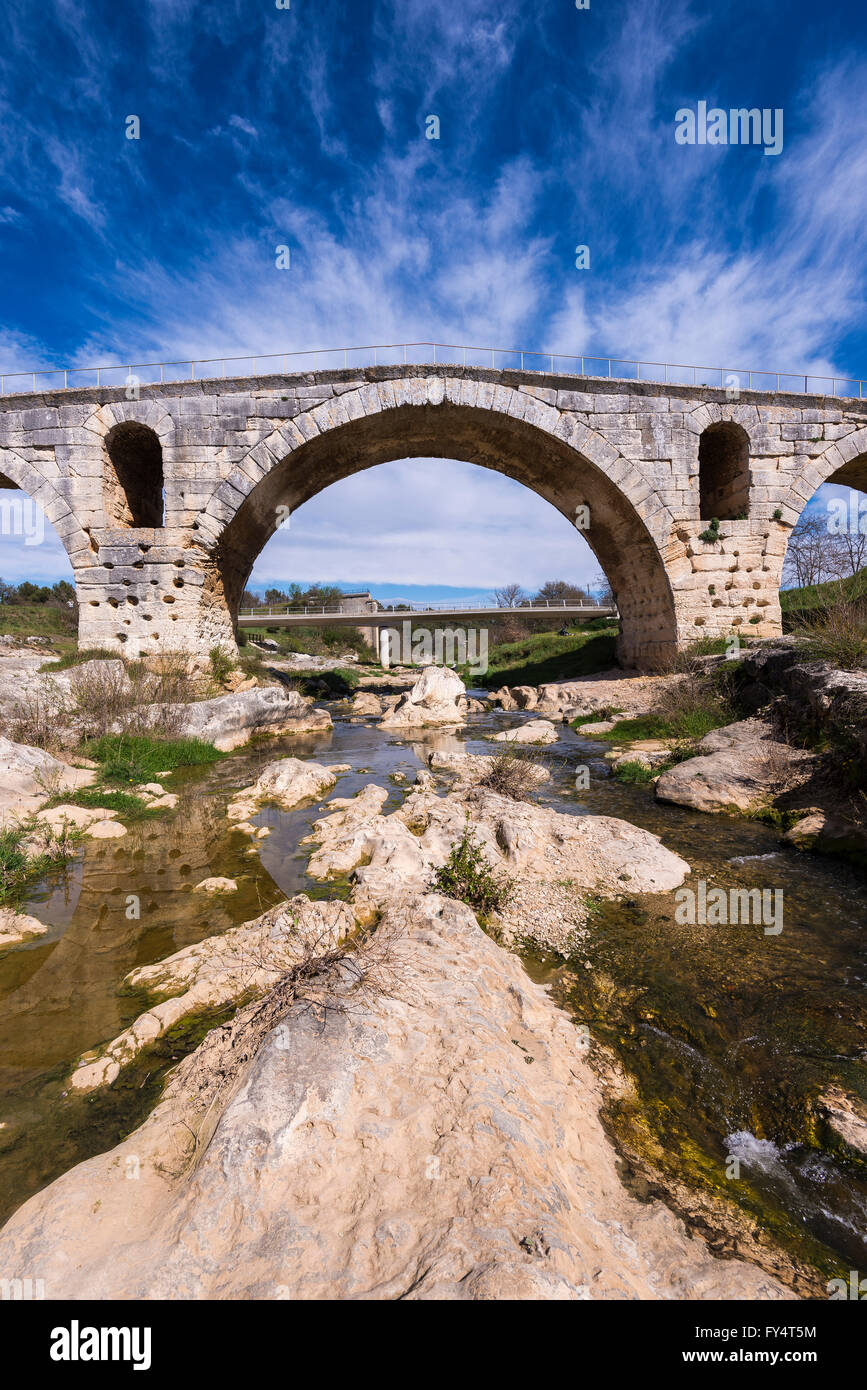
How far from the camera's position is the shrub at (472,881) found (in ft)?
12.0

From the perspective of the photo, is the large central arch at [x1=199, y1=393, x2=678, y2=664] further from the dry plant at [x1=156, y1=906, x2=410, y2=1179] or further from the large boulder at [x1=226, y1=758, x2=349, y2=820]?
the dry plant at [x1=156, y1=906, x2=410, y2=1179]

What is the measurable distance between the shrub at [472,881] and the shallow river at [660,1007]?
1.78 ft

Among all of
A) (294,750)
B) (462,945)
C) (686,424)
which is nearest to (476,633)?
(686,424)

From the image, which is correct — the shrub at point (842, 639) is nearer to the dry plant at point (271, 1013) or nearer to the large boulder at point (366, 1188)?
the large boulder at point (366, 1188)

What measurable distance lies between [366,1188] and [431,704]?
40.6 ft

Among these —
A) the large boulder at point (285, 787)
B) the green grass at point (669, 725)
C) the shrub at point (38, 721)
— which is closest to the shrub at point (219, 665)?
the shrub at point (38, 721)

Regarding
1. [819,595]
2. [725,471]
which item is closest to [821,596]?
[819,595]

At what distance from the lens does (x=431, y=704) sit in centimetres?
1380

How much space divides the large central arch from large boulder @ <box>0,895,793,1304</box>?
1197cm

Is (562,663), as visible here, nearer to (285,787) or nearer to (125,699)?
(125,699)

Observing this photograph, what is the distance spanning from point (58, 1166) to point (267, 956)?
1128mm

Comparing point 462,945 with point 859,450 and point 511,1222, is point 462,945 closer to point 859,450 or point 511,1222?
point 511,1222

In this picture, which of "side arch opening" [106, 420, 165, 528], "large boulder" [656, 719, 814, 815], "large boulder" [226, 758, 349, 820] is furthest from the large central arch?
"large boulder" [226, 758, 349, 820]

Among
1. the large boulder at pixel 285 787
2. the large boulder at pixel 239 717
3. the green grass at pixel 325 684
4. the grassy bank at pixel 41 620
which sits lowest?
the large boulder at pixel 285 787
